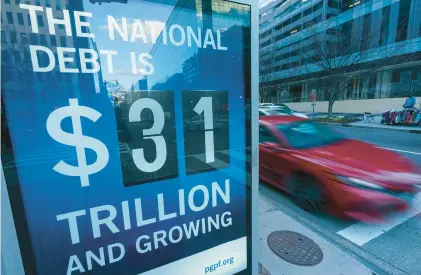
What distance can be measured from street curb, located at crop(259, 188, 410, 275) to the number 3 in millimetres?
2673

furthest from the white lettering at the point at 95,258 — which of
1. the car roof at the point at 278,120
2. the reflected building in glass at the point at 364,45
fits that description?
the reflected building in glass at the point at 364,45

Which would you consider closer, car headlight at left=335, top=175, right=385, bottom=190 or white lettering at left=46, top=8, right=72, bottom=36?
white lettering at left=46, top=8, right=72, bottom=36

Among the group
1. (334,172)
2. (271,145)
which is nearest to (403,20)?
(271,145)

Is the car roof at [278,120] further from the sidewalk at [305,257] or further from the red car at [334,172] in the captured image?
the sidewalk at [305,257]

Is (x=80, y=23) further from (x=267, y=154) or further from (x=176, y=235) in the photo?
(x=267, y=154)

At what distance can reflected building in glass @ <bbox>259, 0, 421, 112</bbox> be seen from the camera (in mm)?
18328

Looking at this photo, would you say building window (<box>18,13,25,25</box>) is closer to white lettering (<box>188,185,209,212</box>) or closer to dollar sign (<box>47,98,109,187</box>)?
dollar sign (<box>47,98,109,187</box>)

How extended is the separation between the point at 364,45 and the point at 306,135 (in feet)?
56.1

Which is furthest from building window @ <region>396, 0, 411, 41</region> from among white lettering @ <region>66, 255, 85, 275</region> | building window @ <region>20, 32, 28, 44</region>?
white lettering @ <region>66, 255, 85, 275</region>

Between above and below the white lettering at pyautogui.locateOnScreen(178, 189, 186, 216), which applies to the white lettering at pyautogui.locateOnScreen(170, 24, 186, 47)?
above

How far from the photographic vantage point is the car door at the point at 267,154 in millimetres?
4449

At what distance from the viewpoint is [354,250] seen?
278 centimetres

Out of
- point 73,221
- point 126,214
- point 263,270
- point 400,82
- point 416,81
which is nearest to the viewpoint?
point 73,221

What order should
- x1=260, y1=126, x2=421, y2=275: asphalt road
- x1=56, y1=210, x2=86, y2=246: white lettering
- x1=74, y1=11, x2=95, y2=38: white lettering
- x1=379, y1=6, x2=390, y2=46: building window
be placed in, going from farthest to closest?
1. x1=379, y1=6, x2=390, y2=46: building window
2. x1=260, y1=126, x2=421, y2=275: asphalt road
3. x1=56, y1=210, x2=86, y2=246: white lettering
4. x1=74, y1=11, x2=95, y2=38: white lettering
